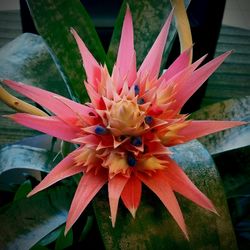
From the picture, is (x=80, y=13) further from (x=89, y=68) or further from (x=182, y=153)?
(x=182, y=153)

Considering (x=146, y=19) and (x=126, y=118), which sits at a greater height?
(x=146, y=19)

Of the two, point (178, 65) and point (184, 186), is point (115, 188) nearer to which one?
point (184, 186)

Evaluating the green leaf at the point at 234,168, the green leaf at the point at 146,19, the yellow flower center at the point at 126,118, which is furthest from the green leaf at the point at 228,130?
the yellow flower center at the point at 126,118

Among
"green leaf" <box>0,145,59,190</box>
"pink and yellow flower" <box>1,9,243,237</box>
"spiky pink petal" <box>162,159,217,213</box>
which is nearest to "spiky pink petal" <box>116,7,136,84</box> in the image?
"pink and yellow flower" <box>1,9,243,237</box>

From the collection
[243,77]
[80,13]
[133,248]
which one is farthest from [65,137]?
[243,77]

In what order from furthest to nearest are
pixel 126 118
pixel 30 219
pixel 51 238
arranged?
pixel 51 238
pixel 30 219
pixel 126 118

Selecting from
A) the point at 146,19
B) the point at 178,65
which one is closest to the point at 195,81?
the point at 178,65
